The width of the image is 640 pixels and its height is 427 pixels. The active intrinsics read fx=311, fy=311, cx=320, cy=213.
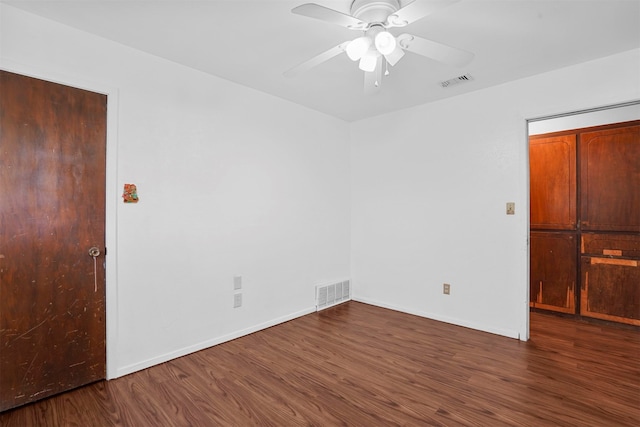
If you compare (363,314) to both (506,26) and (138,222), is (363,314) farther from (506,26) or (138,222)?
(506,26)

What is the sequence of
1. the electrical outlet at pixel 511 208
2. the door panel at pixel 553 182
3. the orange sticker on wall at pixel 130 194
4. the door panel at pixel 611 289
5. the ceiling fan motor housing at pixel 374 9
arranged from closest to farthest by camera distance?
the ceiling fan motor housing at pixel 374 9, the orange sticker on wall at pixel 130 194, the electrical outlet at pixel 511 208, the door panel at pixel 611 289, the door panel at pixel 553 182

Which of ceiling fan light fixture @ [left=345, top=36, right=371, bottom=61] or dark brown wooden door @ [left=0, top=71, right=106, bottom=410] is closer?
ceiling fan light fixture @ [left=345, top=36, right=371, bottom=61]

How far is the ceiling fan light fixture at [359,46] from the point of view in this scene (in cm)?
179

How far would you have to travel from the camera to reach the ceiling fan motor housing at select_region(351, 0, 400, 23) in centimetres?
171

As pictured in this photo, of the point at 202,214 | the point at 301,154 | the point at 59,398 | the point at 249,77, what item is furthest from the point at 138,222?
the point at 301,154

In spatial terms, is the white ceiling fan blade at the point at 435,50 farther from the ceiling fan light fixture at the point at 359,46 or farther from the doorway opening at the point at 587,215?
the doorway opening at the point at 587,215

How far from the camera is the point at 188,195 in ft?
9.10

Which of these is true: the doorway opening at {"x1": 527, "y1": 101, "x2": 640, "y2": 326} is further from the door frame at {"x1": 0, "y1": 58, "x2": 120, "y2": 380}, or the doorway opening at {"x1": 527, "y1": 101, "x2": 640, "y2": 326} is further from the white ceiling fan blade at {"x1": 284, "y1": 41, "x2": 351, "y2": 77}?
the door frame at {"x1": 0, "y1": 58, "x2": 120, "y2": 380}

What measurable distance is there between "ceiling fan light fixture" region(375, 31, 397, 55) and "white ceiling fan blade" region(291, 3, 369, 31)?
0.45ft

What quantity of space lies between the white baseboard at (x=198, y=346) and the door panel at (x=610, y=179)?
3489 mm

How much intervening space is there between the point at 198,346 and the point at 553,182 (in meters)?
4.29

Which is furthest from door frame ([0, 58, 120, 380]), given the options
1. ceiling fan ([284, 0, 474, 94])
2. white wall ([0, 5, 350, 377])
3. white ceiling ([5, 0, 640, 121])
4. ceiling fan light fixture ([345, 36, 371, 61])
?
ceiling fan light fixture ([345, 36, 371, 61])

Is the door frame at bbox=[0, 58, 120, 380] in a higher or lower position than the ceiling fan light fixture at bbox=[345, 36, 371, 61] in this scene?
lower

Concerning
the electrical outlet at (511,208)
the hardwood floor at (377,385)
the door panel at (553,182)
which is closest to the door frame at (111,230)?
the hardwood floor at (377,385)
